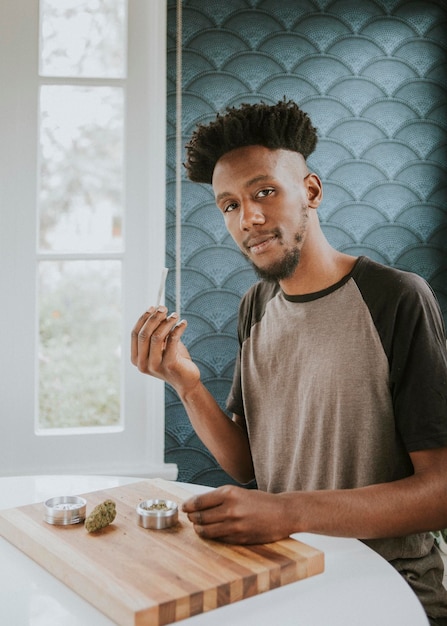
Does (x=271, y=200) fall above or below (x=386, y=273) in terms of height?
above

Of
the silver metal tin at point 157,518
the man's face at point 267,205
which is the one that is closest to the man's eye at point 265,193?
the man's face at point 267,205

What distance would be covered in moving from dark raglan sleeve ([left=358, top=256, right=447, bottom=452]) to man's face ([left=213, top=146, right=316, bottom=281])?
200 mm

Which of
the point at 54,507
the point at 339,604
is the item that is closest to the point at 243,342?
the point at 54,507

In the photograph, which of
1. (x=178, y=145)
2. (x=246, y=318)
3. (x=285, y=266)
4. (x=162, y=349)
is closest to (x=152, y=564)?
(x=162, y=349)

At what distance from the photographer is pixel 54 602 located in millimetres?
953

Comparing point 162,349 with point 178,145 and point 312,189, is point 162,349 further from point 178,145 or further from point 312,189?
point 178,145

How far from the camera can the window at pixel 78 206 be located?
7.81ft

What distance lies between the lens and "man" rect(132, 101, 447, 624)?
121 centimetres

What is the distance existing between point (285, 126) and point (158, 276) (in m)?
1.00

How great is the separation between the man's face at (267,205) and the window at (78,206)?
945 millimetres

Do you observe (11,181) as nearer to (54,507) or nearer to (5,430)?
(5,430)

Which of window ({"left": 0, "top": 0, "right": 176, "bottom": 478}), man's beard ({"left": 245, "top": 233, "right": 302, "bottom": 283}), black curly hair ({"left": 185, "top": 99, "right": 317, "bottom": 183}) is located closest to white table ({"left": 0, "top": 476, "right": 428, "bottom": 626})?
man's beard ({"left": 245, "top": 233, "right": 302, "bottom": 283})

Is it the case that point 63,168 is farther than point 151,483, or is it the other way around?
point 63,168

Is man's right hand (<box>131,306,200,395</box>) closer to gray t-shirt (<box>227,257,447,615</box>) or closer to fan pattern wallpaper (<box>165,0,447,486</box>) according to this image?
gray t-shirt (<box>227,257,447,615</box>)
